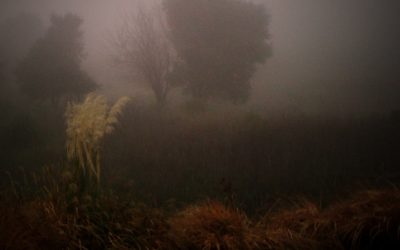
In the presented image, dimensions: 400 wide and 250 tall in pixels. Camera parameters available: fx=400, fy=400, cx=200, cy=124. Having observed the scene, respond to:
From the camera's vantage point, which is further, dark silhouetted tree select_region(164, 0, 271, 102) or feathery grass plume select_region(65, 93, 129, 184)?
dark silhouetted tree select_region(164, 0, 271, 102)

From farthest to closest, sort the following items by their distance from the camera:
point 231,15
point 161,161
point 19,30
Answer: point 19,30 < point 231,15 < point 161,161

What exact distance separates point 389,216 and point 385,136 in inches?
422

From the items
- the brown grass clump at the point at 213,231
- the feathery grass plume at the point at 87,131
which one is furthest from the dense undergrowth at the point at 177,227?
the feathery grass plume at the point at 87,131

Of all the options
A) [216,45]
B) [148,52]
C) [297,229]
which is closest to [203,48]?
[216,45]

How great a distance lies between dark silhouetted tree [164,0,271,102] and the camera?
2172 cm

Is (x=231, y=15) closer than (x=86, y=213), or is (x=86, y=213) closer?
(x=86, y=213)

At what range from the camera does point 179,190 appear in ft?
36.0

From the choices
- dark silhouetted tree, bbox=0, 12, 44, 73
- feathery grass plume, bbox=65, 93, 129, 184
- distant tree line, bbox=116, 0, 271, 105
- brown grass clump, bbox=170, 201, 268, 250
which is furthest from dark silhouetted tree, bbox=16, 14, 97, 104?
brown grass clump, bbox=170, 201, 268, 250

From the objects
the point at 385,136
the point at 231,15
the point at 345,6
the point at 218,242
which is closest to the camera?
the point at 218,242

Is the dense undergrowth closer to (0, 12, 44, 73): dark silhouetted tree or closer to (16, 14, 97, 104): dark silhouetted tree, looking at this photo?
(16, 14, 97, 104): dark silhouetted tree

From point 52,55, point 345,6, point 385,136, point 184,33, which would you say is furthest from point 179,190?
point 345,6

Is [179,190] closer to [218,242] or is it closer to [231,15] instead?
[218,242]

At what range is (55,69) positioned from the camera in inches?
905

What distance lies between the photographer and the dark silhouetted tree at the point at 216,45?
2172cm
